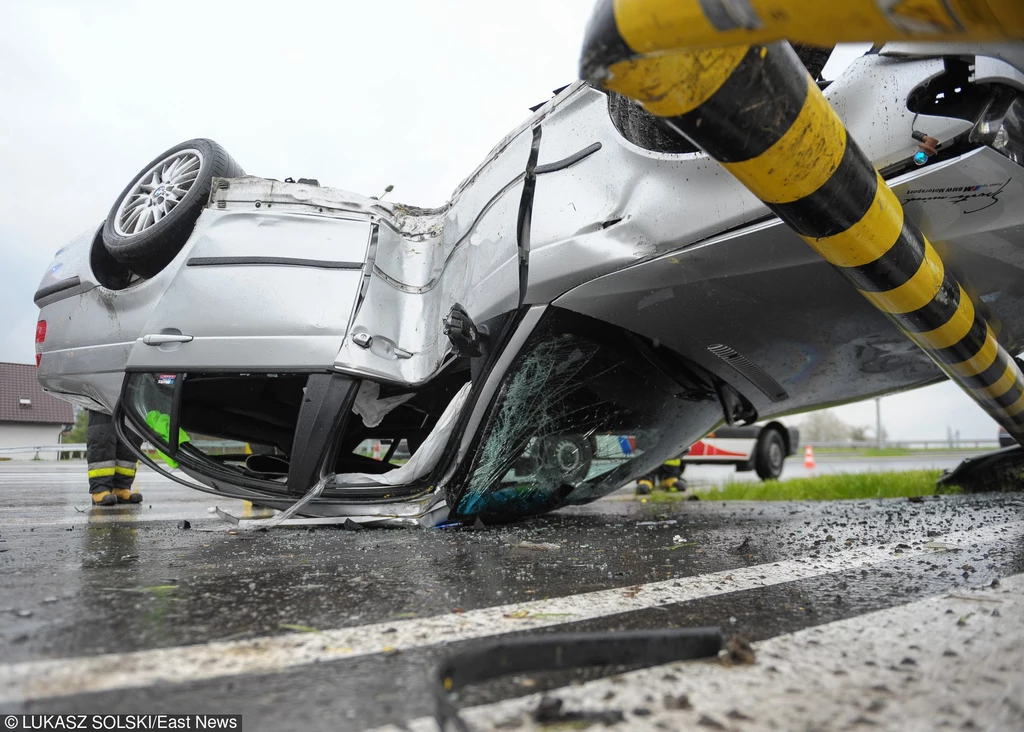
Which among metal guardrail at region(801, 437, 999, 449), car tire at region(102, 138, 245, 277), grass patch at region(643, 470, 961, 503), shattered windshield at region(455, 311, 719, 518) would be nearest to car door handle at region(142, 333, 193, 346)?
car tire at region(102, 138, 245, 277)

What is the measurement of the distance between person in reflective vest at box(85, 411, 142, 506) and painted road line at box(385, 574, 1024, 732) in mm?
5323

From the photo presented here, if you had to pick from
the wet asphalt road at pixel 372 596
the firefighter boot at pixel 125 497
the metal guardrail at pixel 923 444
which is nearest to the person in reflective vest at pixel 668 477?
the wet asphalt road at pixel 372 596

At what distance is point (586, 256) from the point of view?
2.44m

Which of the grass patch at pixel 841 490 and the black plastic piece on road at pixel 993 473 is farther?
the grass patch at pixel 841 490

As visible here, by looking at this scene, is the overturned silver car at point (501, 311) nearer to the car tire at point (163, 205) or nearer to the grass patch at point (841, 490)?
the car tire at point (163, 205)

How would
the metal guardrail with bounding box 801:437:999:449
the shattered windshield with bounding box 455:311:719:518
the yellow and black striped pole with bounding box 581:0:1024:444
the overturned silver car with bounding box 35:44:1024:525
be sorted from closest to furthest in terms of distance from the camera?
the yellow and black striped pole with bounding box 581:0:1024:444 → the overturned silver car with bounding box 35:44:1024:525 → the shattered windshield with bounding box 455:311:719:518 → the metal guardrail with bounding box 801:437:999:449

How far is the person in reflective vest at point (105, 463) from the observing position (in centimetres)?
541

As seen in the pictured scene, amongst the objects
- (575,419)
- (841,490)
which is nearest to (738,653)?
(575,419)

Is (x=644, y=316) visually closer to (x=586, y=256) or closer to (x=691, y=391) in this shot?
(x=586, y=256)

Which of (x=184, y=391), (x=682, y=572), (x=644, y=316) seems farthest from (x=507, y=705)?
(x=184, y=391)

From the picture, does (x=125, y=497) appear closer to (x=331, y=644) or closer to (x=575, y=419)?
(x=575, y=419)

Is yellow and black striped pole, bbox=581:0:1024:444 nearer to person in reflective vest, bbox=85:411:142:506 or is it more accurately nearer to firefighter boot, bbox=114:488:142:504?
person in reflective vest, bbox=85:411:142:506

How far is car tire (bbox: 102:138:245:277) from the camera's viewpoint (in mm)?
3414

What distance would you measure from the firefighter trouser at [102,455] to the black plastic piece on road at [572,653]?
17.2 feet
